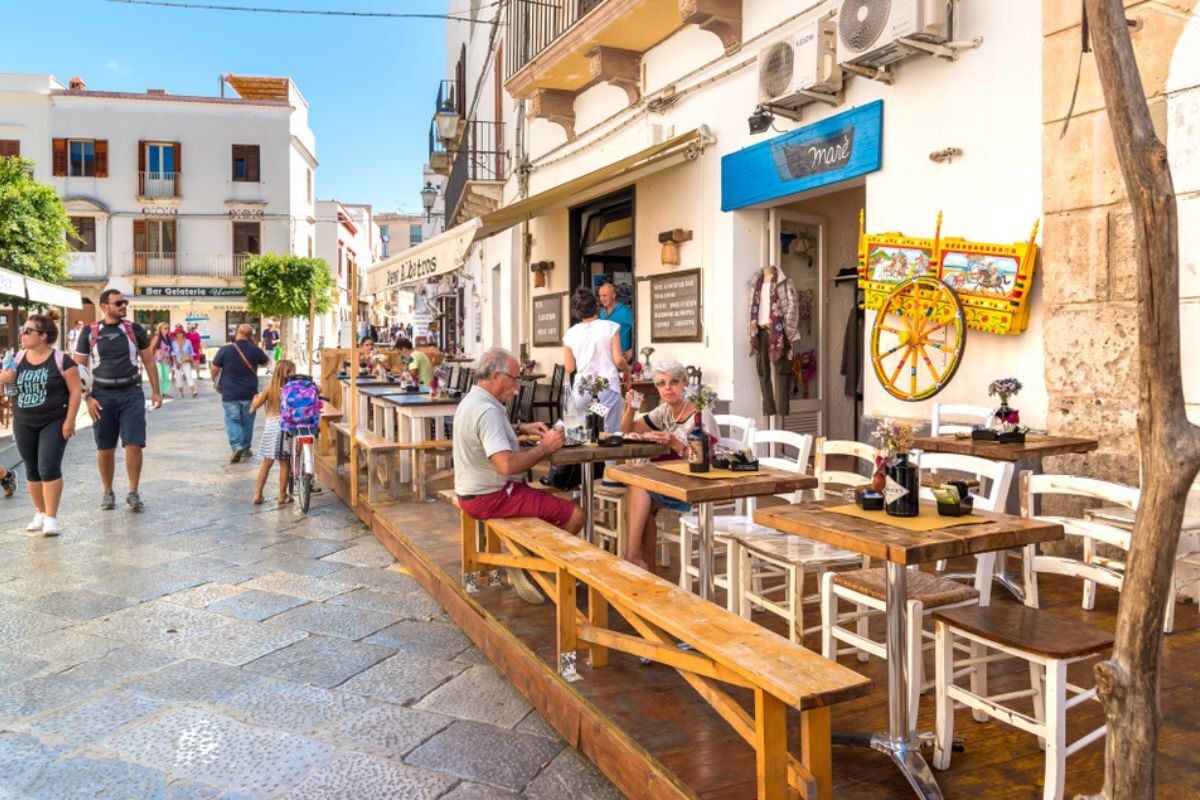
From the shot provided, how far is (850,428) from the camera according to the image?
8445mm

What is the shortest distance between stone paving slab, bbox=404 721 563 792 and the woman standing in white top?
130 inches

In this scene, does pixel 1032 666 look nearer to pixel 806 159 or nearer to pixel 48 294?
pixel 806 159

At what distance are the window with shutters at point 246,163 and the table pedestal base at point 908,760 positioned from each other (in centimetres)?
3579

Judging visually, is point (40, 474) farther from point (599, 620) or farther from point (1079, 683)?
point (1079, 683)

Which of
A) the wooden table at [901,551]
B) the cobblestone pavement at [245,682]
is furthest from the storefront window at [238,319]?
the wooden table at [901,551]

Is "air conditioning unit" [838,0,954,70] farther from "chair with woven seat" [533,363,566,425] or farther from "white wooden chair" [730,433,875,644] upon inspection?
"chair with woven seat" [533,363,566,425]

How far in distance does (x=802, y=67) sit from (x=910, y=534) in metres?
4.76

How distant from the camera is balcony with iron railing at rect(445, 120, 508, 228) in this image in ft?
44.1

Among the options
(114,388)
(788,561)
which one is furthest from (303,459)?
(788,561)

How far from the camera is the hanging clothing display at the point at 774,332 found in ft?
24.7

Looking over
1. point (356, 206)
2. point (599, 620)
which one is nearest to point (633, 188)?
point (599, 620)

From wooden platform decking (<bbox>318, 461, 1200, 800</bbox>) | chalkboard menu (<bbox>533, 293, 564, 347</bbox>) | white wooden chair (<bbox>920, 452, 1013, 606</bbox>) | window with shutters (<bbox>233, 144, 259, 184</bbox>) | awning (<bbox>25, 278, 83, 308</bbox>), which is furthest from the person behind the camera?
window with shutters (<bbox>233, 144, 259, 184</bbox>)

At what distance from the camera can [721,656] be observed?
2371 mm

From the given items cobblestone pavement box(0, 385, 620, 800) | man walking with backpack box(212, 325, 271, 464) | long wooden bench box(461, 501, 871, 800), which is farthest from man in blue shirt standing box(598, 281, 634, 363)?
long wooden bench box(461, 501, 871, 800)
